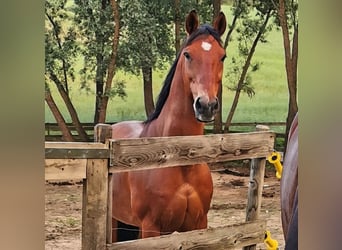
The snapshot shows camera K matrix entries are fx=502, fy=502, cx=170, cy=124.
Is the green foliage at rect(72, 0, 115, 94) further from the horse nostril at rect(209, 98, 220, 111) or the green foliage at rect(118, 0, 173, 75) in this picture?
the horse nostril at rect(209, 98, 220, 111)

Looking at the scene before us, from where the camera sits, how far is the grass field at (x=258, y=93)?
2266 mm

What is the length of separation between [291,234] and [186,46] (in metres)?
1.03

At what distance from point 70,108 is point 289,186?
117 cm

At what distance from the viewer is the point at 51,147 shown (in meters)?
2.04

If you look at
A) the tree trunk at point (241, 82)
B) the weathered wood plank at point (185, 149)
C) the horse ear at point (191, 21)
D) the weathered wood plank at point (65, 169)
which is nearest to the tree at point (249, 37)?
the tree trunk at point (241, 82)

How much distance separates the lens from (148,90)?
2.31 metres

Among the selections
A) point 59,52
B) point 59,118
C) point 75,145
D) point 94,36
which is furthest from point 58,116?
point 94,36

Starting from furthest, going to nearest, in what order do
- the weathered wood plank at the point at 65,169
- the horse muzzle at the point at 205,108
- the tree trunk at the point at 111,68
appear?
1. the horse muzzle at the point at 205,108
2. the tree trunk at the point at 111,68
3. the weathered wood plank at the point at 65,169

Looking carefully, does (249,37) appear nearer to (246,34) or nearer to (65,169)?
(246,34)

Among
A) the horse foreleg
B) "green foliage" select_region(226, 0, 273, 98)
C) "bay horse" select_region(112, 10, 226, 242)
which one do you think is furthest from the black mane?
the horse foreleg

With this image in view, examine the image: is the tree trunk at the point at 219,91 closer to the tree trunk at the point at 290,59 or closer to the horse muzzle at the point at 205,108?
the horse muzzle at the point at 205,108

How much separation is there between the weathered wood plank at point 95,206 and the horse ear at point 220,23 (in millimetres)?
807

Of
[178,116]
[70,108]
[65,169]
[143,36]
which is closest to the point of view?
[65,169]
